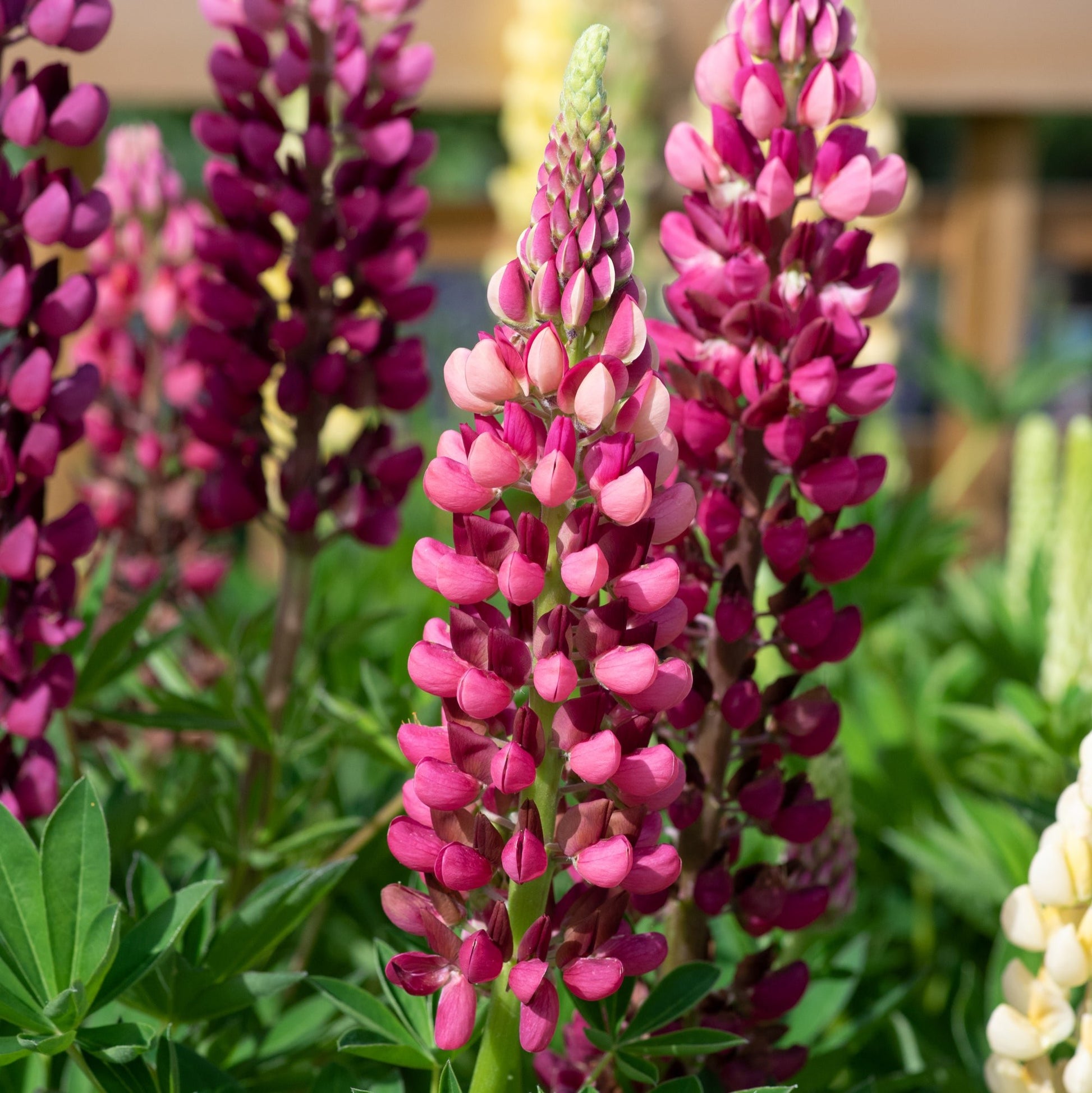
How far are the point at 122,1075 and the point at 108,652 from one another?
34 centimetres

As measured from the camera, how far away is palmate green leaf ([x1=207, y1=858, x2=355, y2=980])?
63 cm

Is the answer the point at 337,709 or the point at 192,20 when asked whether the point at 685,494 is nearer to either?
the point at 337,709

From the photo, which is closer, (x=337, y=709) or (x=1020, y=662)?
A: (x=337, y=709)

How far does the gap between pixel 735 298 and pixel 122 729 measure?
0.86m

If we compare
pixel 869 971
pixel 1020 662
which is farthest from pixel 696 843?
pixel 1020 662

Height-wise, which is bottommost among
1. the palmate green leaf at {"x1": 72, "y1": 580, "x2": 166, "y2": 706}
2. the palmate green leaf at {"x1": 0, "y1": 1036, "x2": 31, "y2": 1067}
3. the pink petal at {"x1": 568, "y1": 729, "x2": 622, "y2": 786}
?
the palmate green leaf at {"x1": 0, "y1": 1036, "x2": 31, "y2": 1067}

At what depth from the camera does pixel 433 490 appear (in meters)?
0.48

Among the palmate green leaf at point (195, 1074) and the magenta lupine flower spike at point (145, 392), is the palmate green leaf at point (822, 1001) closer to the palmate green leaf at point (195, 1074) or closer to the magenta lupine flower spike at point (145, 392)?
the palmate green leaf at point (195, 1074)

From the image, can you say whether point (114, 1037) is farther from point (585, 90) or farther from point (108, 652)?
point (585, 90)

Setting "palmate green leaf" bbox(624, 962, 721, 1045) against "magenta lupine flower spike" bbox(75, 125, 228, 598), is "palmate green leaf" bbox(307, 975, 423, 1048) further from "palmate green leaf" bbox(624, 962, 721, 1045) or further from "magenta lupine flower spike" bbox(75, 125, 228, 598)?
"magenta lupine flower spike" bbox(75, 125, 228, 598)

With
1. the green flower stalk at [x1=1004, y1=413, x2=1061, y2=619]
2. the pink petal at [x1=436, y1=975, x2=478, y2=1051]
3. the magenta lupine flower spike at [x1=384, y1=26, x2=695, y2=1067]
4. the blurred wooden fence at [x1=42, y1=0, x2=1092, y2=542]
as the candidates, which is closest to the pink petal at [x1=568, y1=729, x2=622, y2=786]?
the magenta lupine flower spike at [x1=384, y1=26, x2=695, y2=1067]

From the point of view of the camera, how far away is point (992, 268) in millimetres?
2945

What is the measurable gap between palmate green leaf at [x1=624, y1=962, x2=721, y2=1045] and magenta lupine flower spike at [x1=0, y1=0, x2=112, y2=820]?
1.12 ft

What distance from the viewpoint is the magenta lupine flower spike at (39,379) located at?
0.65 meters
